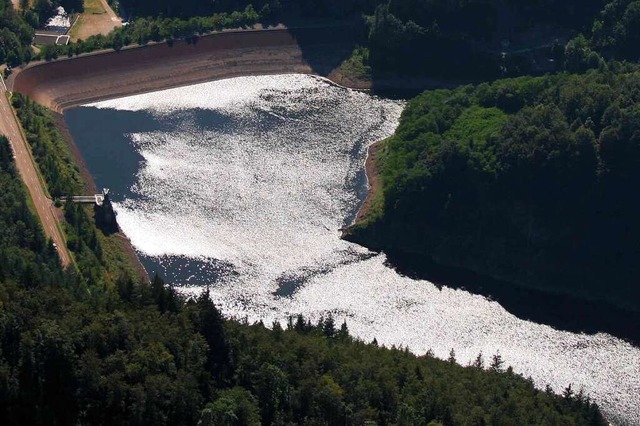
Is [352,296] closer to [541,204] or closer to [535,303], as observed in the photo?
[535,303]

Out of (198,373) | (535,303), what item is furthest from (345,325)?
(198,373)

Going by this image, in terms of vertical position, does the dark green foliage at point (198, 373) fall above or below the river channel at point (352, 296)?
above

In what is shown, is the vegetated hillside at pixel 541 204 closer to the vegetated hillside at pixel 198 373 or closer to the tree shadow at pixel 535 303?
the tree shadow at pixel 535 303

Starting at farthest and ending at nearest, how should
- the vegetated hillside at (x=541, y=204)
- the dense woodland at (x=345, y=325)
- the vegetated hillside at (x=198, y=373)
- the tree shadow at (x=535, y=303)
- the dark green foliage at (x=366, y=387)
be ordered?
1. the vegetated hillside at (x=541, y=204)
2. the tree shadow at (x=535, y=303)
3. the dark green foliage at (x=366, y=387)
4. the dense woodland at (x=345, y=325)
5. the vegetated hillside at (x=198, y=373)

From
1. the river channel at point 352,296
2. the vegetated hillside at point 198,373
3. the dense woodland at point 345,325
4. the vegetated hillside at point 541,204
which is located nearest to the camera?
the vegetated hillside at point 198,373

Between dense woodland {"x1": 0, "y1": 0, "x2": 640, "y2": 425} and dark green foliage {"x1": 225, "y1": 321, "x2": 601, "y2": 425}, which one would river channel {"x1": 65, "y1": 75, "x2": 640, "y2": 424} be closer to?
dense woodland {"x1": 0, "y1": 0, "x2": 640, "y2": 425}

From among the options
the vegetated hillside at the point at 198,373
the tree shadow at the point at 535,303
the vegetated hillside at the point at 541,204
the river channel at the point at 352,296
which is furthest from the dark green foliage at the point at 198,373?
the vegetated hillside at the point at 541,204

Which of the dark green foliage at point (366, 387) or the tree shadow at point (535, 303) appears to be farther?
the tree shadow at point (535, 303)
